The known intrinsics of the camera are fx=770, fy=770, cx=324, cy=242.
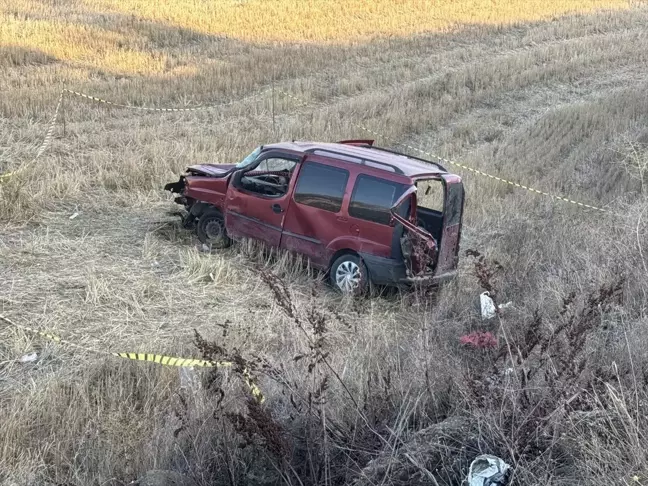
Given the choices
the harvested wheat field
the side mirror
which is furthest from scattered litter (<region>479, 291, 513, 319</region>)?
the side mirror

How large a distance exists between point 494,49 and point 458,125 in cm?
1051

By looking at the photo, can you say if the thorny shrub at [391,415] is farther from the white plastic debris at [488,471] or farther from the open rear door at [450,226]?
the open rear door at [450,226]

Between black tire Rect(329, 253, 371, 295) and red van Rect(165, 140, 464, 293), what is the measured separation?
0.01 metres

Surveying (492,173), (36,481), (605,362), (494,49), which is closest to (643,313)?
(605,362)

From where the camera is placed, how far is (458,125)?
18281 mm

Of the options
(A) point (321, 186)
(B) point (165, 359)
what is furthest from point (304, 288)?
(B) point (165, 359)

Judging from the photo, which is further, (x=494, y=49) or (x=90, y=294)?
(x=494, y=49)

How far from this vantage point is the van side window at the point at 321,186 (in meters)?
8.93

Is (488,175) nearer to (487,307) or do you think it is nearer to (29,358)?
(487,307)

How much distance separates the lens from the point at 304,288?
902 cm

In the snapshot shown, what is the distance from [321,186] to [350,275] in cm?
110

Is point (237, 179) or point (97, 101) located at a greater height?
point (237, 179)

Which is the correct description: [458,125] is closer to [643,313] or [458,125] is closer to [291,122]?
[291,122]

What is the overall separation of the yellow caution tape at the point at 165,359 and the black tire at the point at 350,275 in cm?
306
